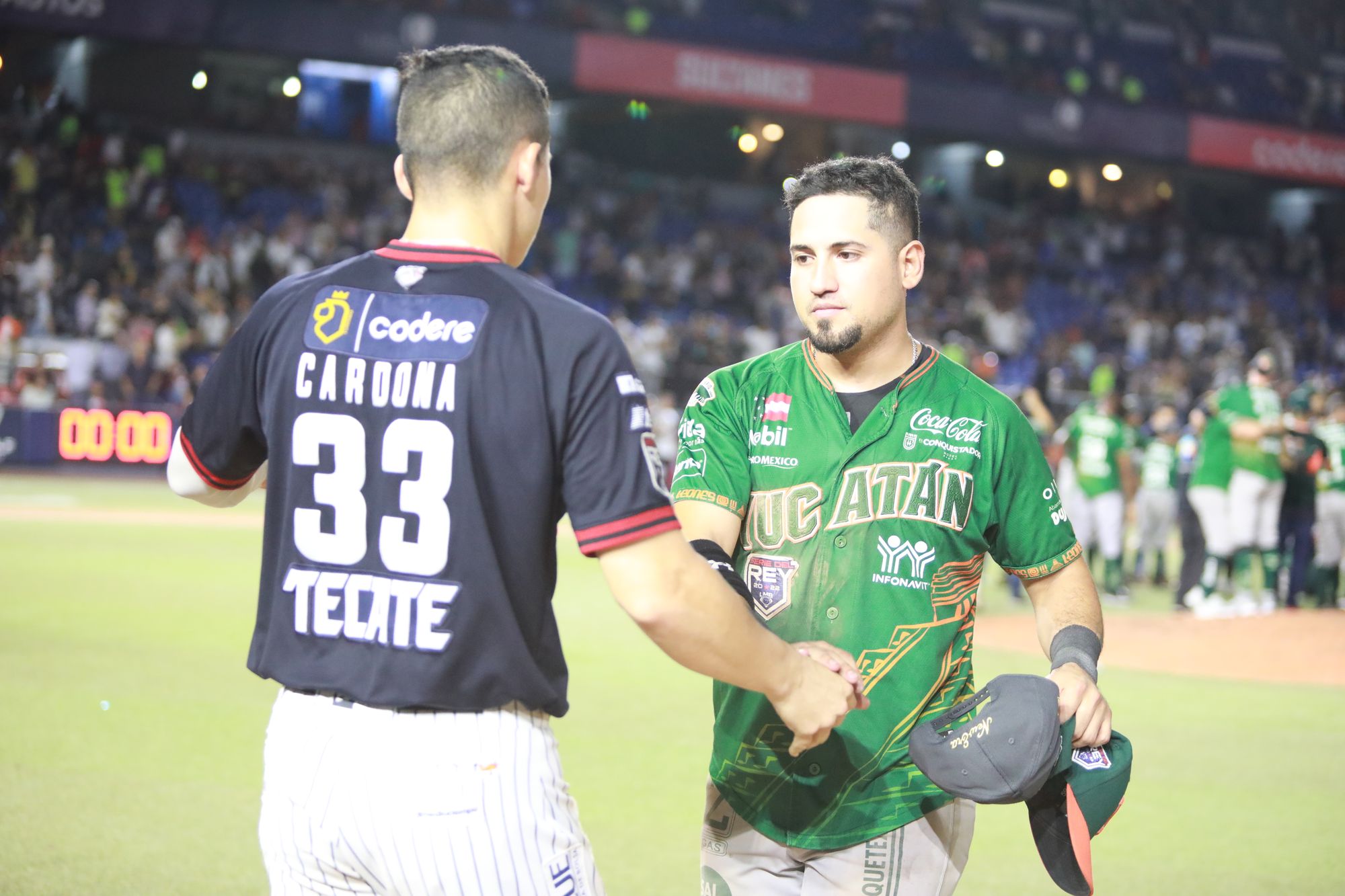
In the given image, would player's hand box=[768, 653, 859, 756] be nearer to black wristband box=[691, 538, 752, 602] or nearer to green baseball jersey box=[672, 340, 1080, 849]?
black wristband box=[691, 538, 752, 602]

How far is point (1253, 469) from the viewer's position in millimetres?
13633

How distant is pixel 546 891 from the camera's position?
2.36 meters

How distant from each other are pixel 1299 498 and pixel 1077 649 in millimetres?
13145

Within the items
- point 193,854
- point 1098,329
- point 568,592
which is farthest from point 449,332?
point 1098,329

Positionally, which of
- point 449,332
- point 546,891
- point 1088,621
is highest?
point 449,332

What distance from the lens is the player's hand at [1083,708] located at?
296 centimetres

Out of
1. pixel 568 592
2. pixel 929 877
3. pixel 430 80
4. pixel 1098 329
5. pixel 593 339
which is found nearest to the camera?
pixel 593 339

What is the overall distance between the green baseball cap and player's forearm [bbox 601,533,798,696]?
3.05 feet

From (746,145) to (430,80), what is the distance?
34.5 metres

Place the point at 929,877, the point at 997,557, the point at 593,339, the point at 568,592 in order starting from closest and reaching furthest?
the point at 593,339 < the point at 929,877 < the point at 997,557 < the point at 568,592

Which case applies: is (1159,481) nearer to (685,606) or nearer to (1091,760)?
(1091,760)

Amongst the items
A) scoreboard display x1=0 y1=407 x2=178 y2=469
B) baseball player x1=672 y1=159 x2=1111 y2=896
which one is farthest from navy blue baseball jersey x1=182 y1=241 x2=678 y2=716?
scoreboard display x1=0 y1=407 x2=178 y2=469

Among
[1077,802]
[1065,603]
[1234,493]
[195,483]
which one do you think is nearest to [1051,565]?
[1065,603]

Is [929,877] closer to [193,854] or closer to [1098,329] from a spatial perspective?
[193,854]
